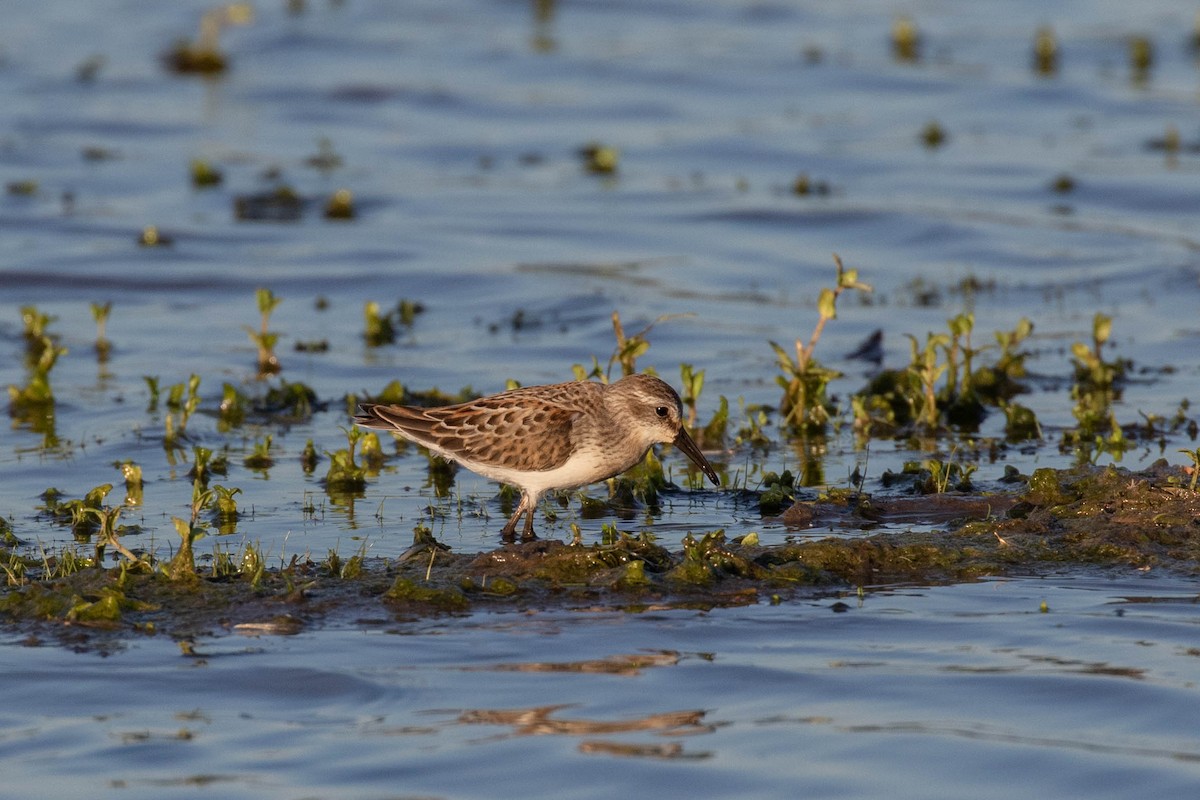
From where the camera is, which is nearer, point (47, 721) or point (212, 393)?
point (47, 721)

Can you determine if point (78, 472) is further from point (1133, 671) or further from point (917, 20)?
point (917, 20)

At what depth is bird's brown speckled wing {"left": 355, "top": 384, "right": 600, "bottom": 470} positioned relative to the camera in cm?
981

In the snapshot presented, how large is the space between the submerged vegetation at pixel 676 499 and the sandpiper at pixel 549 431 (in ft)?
1.37

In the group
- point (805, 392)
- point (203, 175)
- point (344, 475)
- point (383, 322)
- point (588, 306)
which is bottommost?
point (344, 475)

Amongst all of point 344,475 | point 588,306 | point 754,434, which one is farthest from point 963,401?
point 588,306

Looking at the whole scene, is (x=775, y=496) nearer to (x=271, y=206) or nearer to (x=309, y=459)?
(x=309, y=459)

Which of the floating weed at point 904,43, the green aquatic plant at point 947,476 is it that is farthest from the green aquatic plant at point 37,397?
the floating weed at point 904,43

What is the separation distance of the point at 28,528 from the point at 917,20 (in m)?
26.4

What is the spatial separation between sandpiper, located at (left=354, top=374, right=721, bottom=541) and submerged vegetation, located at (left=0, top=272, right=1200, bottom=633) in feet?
1.37

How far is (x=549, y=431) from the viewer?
32.4ft

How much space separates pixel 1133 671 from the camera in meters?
7.77

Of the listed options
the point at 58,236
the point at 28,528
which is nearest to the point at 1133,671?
the point at 28,528

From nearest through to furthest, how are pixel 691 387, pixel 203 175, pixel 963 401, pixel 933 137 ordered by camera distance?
1. pixel 691 387
2. pixel 963 401
3. pixel 203 175
4. pixel 933 137

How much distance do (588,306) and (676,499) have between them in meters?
6.34
